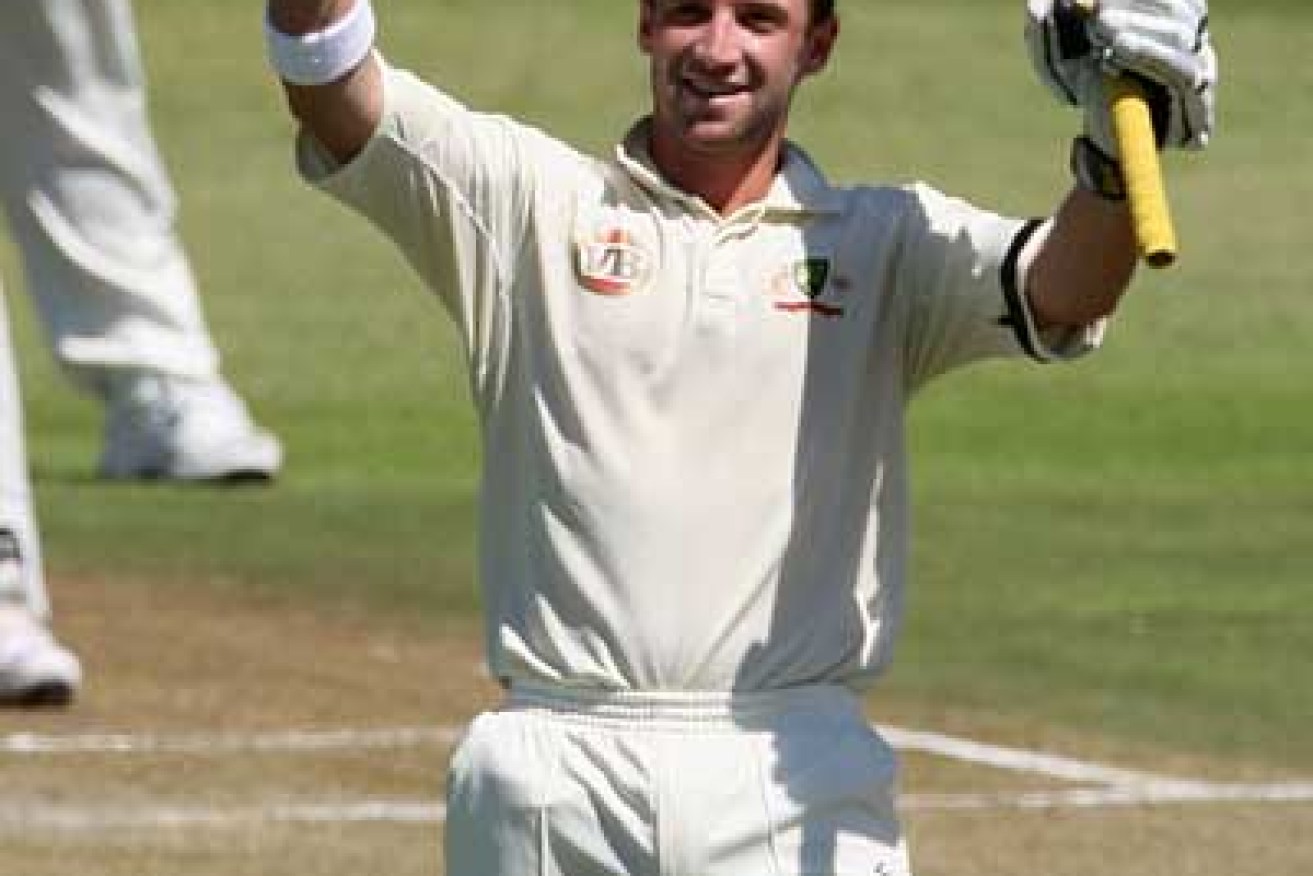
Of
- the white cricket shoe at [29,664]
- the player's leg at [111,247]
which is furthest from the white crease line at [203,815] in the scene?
the player's leg at [111,247]

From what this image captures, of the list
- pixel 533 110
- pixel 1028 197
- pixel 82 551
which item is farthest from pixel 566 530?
pixel 533 110

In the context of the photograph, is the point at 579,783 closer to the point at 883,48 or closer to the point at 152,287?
the point at 152,287

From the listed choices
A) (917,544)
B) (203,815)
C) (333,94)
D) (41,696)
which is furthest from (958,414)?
(333,94)

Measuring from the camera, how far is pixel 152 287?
44.3 ft

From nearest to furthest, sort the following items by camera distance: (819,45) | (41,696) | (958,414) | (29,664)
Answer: (819,45) < (29,664) < (41,696) < (958,414)

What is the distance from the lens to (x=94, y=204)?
43.8 ft

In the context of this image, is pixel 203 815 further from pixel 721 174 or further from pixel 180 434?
pixel 180 434

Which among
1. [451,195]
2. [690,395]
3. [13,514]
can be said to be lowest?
[13,514]

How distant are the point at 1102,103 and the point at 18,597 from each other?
4.95 metres

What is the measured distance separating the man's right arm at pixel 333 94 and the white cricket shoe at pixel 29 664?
14.2 feet

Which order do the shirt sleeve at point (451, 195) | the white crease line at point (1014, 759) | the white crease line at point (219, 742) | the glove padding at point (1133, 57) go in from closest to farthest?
1. the glove padding at point (1133, 57)
2. the shirt sleeve at point (451, 195)
3. the white crease line at point (1014, 759)
4. the white crease line at point (219, 742)

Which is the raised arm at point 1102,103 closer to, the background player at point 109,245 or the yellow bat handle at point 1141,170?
the yellow bat handle at point 1141,170

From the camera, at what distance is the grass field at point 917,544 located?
984 centimetres

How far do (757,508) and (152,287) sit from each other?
24.1 feet
